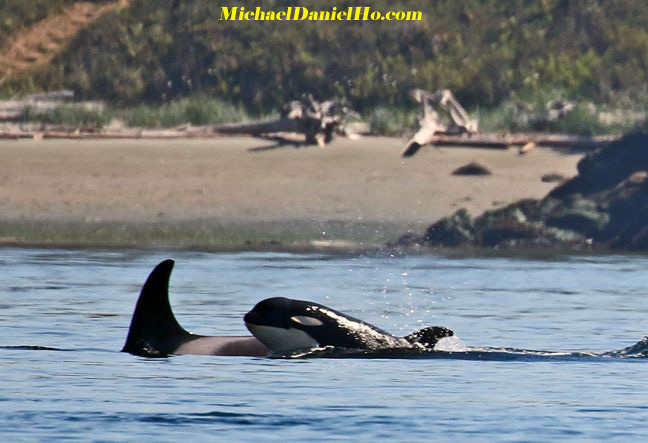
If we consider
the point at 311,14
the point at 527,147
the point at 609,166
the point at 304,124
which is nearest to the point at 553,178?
the point at 609,166

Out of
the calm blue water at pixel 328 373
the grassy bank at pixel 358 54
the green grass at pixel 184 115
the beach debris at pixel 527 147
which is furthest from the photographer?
the grassy bank at pixel 358 54

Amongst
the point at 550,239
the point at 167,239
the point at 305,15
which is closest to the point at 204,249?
the point at 167,239

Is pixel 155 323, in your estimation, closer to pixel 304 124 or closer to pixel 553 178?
pixel 553 178

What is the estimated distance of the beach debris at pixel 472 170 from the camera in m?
38.0

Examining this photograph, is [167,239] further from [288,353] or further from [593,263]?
[288,353]

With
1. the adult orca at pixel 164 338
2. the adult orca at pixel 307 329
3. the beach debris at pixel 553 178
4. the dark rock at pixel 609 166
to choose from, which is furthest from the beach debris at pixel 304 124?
the adult orca at pixel 307 329

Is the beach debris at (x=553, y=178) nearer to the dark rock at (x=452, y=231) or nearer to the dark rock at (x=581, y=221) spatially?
the dark rock at (x=581, y=221)

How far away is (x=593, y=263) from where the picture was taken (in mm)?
33938

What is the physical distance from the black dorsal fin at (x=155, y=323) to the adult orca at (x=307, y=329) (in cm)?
75

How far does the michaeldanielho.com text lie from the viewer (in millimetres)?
49375

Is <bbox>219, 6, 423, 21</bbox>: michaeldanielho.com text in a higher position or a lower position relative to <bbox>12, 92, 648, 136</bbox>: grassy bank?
higher

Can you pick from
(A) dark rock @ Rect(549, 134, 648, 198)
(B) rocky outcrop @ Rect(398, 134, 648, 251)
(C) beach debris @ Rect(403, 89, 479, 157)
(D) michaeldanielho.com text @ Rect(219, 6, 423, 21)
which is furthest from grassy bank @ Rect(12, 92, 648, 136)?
(D) michaeldanielho.com text @ Rect(219, 6, 423, 21)

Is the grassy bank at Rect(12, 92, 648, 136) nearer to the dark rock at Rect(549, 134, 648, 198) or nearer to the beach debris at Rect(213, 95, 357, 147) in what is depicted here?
the beach debris at Rect(213, 95, 357, 147)

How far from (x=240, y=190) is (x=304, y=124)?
2.88 metres
